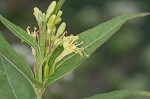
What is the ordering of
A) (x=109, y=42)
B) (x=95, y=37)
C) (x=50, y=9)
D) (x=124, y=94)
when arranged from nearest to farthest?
1. (x=124, y=94)
2. (x=50, y=9)
3. (x=95, y=37)
4. (x=109, y=42)

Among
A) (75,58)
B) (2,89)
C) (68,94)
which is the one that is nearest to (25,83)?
(2,89)

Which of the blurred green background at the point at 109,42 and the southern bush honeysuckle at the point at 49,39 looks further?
the blurred green background at the point at 109,42

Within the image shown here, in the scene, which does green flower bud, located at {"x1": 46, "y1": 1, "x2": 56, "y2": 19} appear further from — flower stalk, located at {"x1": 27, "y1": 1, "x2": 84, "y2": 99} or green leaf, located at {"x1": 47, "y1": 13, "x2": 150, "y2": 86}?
green leaf, located at {"x1": 47, "y1": 13, "x2": 150, "y2": 86}

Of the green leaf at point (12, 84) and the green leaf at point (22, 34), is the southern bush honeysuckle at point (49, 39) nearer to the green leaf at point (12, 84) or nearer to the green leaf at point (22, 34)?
the green leaf at point (22, 34)

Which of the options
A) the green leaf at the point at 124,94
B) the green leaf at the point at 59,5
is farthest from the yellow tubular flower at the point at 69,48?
the green leaf at the point at 124,94

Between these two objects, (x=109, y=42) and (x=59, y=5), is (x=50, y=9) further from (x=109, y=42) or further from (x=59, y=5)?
(x=109, y=42)

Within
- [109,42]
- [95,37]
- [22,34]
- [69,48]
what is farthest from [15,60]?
[109,42]

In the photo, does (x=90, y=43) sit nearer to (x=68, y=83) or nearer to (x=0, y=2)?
(x=68, y=83)

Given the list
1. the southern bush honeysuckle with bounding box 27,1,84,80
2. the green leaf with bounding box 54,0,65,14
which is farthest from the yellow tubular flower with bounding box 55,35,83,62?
the green leaf with bounding box 54,0,65,14

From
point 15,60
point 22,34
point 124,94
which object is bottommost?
point 124,94
